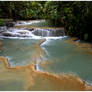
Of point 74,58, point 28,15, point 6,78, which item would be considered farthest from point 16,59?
point 28,15

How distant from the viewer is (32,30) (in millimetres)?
9883

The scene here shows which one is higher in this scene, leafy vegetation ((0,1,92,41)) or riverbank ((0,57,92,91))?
leafy vegetation ((0,1,92,41))

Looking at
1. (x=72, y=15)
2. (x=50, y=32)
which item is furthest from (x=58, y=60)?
(x=50, y=32)

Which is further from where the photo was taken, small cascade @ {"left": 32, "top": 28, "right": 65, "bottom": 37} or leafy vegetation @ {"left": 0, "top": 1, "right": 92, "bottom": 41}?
small cascade @ {"left": 32, "top": 28, "right": 65, "bottom": 37}

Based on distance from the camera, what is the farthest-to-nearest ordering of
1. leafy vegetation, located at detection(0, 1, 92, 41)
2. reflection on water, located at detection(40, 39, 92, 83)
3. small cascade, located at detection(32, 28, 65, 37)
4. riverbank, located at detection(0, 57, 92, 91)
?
small cascade, located at detection(32, 28, 65, 37) < leafy vegetation, located at detection(0, 1, 92, 41) < reflection on water, located at detection(40, 39, 92, 83) < riverbank, located at detection(0, 57, 92, 91)

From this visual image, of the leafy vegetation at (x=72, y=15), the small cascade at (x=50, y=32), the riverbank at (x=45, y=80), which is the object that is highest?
the leafy vegetation at (x=72, y=15)

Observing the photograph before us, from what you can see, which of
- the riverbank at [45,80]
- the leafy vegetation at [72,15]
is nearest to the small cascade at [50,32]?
the leafy vegetation at [72,15]

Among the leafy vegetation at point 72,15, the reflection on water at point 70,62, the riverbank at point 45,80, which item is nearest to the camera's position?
the riverbank at point 45,80

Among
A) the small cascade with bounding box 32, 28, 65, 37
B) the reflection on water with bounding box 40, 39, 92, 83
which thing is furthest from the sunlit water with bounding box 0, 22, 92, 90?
the small cascade with bounding box 32, 28, 65, 37

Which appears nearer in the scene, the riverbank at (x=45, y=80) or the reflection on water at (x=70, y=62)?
the riverbank at (x=45, y=80)

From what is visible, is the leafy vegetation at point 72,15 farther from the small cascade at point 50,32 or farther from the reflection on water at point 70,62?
the reflection on water at point 70,62

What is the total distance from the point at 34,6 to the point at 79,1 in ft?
35.0

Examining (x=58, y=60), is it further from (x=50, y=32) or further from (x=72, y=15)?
(x=50, y=32)

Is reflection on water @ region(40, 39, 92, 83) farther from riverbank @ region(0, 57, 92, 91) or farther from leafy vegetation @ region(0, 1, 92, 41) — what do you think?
leafy vegetation @ region(0, 1, 92, 41)
